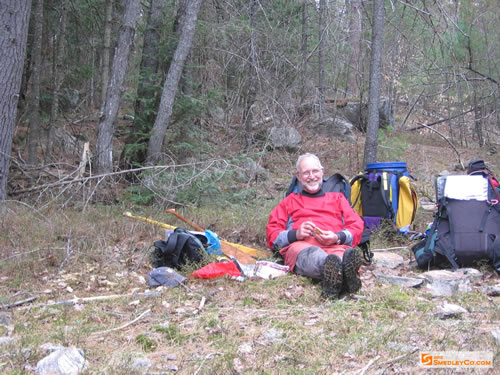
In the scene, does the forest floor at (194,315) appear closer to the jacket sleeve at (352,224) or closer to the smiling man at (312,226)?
the smiling man at (312,226)

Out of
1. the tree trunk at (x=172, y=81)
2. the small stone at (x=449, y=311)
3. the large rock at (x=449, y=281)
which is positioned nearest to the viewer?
the small stone at (x=449, y=311)

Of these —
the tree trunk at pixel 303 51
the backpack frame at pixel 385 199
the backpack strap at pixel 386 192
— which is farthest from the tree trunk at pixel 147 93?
the backpack strap at pixel 386 192

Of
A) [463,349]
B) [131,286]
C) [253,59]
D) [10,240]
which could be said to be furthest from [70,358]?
[253,59]

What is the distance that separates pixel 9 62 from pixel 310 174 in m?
4.43

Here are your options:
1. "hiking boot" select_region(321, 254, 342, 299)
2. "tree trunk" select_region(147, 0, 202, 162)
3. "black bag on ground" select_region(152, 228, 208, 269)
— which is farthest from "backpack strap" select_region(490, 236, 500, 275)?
"tree trunk" select_region(147, 0, 202, 162)

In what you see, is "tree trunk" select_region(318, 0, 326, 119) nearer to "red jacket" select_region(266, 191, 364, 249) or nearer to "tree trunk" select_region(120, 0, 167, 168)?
"tree trunk" select_region(120, 0, 167, 168)

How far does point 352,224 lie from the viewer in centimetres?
484

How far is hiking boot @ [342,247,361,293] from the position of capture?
396 cm

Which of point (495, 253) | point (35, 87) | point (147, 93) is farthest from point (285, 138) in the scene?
point (495, 253)

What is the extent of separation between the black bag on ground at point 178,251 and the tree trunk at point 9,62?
296cm

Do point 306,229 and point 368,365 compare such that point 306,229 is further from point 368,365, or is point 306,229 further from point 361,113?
point 361,113

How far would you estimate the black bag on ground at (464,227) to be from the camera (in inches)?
188

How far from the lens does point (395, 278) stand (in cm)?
450

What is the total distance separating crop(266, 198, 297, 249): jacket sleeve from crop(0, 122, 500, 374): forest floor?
0.49 m
